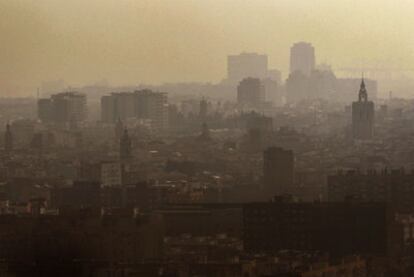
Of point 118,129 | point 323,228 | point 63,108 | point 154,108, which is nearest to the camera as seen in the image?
→ point 323,228

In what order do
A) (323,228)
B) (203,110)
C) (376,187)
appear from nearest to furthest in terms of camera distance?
(323,228) < (376,187) < (203,110)

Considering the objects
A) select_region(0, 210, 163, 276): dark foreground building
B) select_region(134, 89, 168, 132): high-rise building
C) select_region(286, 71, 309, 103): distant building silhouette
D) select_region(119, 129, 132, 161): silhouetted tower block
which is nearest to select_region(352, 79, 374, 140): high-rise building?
select_region(286, 71, 309, 103): distant building silhouette

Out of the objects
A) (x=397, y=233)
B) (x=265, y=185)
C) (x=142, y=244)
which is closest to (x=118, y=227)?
(x=142, y=244)

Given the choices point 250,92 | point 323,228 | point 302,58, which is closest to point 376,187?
point 323,228

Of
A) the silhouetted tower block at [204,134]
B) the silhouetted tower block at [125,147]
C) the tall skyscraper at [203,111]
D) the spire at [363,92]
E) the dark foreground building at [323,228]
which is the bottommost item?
the dark foreground building at [323,228]

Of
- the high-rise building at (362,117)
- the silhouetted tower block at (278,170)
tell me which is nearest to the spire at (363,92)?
the high-rise building at (362,117)

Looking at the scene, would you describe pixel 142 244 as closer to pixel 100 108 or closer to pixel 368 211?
pixel 368 211

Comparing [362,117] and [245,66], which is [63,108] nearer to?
[245,66]

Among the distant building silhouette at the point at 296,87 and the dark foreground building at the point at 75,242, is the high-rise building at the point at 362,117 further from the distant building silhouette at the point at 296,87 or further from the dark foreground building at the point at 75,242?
the dark foreground building at the point at 75,242
